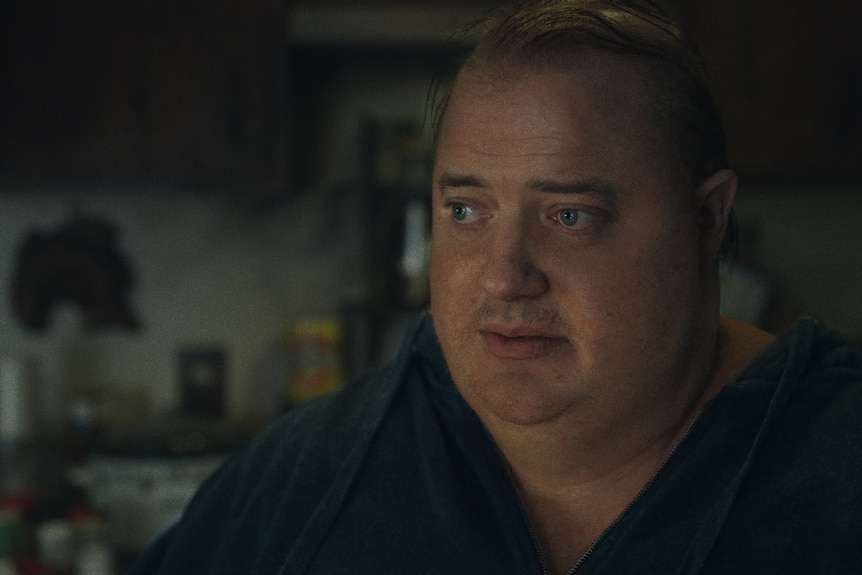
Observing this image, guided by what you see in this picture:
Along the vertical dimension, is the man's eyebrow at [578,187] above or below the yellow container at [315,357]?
above

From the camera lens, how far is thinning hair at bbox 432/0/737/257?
0.98 m

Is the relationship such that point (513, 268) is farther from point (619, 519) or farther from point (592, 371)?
point (619, 519)

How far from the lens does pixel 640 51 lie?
989 mm

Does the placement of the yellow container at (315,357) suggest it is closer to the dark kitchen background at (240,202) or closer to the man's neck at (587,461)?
the dark kitchen background at (240,202)

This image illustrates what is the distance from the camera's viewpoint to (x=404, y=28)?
246cm

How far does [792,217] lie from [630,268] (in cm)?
208

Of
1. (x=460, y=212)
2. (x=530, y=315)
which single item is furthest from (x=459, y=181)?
(x=530, y=315)

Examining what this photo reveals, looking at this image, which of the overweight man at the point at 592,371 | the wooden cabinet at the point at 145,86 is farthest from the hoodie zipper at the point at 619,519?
the wooden cabinet at the point at 145,86

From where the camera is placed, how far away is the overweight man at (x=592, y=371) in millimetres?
A: 961

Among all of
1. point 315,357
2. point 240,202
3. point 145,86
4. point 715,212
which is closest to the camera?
point 715,212

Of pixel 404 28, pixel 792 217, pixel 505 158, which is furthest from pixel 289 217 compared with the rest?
pixel 505 158

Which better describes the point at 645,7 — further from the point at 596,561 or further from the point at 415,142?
the point at 415,142

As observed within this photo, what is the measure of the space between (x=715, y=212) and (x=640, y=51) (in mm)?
185

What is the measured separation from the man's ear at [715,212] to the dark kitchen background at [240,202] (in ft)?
4.91
